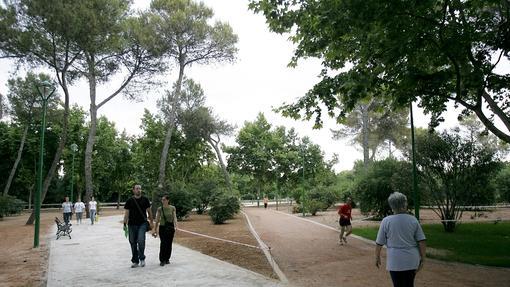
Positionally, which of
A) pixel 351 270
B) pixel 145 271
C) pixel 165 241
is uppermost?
Result: pixel 165 241

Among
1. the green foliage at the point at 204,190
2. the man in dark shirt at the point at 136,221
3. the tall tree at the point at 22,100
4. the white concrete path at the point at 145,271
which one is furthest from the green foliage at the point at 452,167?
the tall tree at the point at 22,100

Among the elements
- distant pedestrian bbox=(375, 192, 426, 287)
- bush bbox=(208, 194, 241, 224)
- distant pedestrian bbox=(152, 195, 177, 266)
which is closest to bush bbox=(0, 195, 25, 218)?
bush bbox=(208, 194, 241, 224)

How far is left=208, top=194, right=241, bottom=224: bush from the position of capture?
80.2 feet

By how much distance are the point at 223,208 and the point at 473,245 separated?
14.6 m

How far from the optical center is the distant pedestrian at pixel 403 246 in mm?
4648

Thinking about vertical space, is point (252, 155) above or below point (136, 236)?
above

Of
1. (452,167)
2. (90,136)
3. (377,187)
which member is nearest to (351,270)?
(452,167)

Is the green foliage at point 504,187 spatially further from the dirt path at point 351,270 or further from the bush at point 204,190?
the dirt path at point 351,270

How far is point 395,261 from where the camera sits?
15.4ft

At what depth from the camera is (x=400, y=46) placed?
907 centimetres

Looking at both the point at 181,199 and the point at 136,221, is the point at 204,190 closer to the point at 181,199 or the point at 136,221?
the point at 181,199

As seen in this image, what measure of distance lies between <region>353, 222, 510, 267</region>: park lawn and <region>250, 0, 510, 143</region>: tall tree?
→ 3206mm

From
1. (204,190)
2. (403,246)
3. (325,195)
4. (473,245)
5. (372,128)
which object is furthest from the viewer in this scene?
(372,128)

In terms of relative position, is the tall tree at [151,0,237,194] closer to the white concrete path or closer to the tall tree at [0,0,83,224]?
the tall tree at [0,0,83,224]
